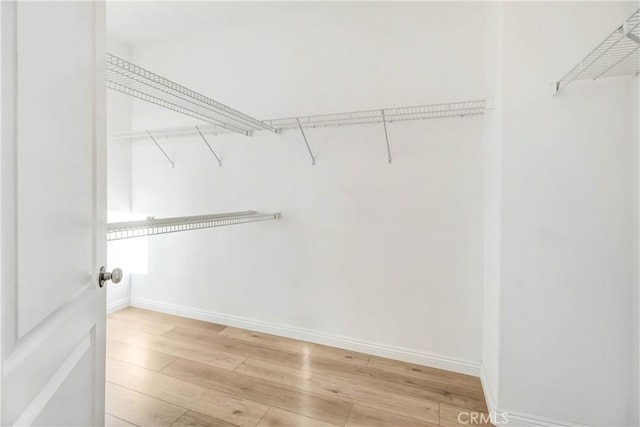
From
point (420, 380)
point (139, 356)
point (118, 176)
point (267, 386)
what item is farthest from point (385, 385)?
point (118, 176)

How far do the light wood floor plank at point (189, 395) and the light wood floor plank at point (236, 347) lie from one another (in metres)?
0.39

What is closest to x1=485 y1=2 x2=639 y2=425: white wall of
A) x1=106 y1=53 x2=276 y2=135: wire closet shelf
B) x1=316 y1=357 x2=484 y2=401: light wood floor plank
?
x1=316 y1=357 x2=484 y2=401: light wood floor plank

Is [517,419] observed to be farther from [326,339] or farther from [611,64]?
[611,64]

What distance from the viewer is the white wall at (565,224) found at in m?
1.24

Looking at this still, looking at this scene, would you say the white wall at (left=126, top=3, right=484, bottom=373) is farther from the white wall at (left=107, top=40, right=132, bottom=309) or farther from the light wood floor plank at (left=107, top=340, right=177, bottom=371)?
the light wood floor plank at (left=107, top=340, right=177, bottom=371)

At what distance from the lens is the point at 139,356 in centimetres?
198

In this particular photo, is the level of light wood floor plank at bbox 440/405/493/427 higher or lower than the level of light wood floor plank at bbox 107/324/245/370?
lower

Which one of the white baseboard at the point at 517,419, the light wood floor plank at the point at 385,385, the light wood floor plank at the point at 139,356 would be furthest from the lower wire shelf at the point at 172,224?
the white baseboard at the point at 517,419

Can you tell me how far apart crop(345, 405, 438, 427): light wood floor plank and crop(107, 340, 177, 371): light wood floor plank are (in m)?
1.25

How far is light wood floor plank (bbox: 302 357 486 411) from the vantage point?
1562mm

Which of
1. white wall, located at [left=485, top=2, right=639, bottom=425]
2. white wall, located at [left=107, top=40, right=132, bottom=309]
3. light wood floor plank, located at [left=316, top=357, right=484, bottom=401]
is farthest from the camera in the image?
white wall, located at [left=107, top=40, right=132, bottom=309]

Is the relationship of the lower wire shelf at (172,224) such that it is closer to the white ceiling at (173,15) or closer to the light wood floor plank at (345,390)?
the light wood floor plank at (345,390)

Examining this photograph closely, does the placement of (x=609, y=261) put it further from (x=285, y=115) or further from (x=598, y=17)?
(x=285, y=115)

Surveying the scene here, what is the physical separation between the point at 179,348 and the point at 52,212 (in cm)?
185
